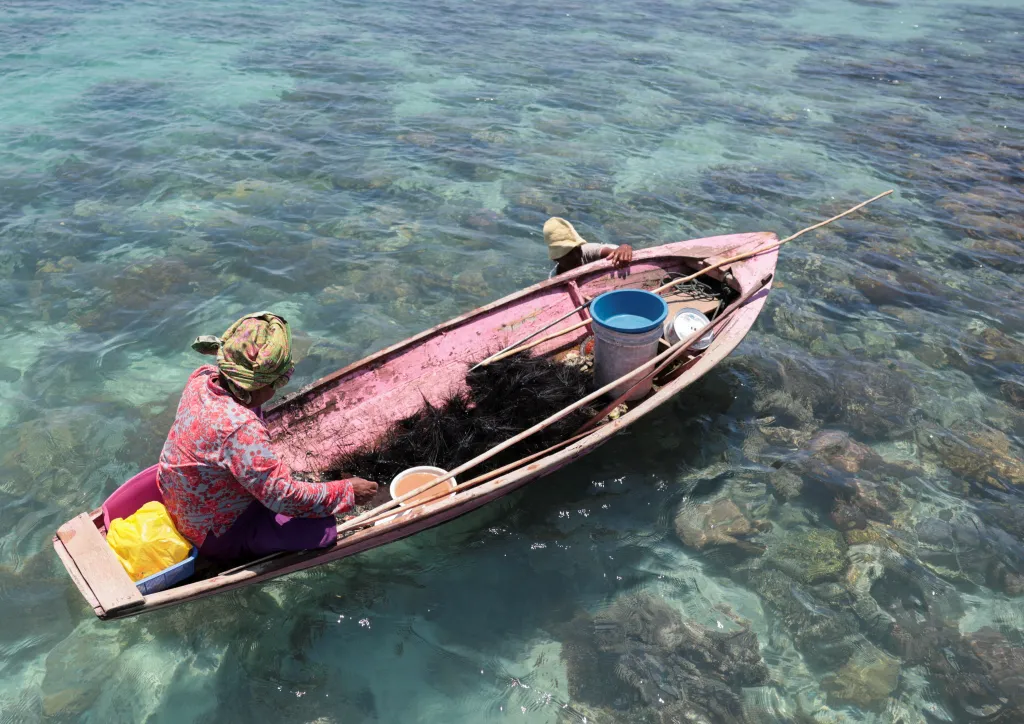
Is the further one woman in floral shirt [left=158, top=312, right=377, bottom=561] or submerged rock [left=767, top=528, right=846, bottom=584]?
submerged rock [left=767, top=528, right=846, bottom=584]

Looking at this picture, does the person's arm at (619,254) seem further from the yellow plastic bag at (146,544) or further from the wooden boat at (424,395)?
the yellow plastic bag at (146,544)

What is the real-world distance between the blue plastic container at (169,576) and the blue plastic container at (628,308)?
11.4 ft

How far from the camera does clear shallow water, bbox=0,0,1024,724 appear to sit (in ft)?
15.0

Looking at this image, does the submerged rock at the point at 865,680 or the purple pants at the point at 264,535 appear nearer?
the purple pants at the point at 264,535

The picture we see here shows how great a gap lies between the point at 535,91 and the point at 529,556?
12.7 m

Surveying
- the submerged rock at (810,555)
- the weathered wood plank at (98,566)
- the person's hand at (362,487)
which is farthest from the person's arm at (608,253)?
the weathered wood plank at (98,566)

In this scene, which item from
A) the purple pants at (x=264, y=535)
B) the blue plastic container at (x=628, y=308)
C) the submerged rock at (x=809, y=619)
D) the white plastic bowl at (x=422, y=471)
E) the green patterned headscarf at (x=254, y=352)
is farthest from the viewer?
the blue plastic container at (x=628, y=308)

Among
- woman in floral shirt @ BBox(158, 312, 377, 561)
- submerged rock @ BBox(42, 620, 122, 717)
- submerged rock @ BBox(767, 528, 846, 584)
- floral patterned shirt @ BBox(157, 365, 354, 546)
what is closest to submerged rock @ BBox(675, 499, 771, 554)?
submerged rock @ BBox(767, 528, 846, 584)

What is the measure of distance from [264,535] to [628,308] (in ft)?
11.7

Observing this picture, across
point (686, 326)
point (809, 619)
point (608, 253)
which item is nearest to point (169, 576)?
point (809, 619)

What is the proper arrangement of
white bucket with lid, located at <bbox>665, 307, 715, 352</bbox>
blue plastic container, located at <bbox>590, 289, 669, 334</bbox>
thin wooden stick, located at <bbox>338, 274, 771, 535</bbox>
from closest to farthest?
thin wooden stick, located at <bbox>338, 274, 771, 535</bbox> → blue plastic container, located at <bbox>590, 289, 669, 334</bbox> → white bucket with lid, located at <bbox>665, 307, 715, 352</bbox>

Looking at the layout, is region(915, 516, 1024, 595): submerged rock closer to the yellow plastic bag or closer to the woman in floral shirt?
the woman in floral shirt

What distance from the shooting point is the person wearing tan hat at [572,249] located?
274 inches

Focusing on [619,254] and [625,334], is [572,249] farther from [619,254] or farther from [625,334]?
[625,334]
